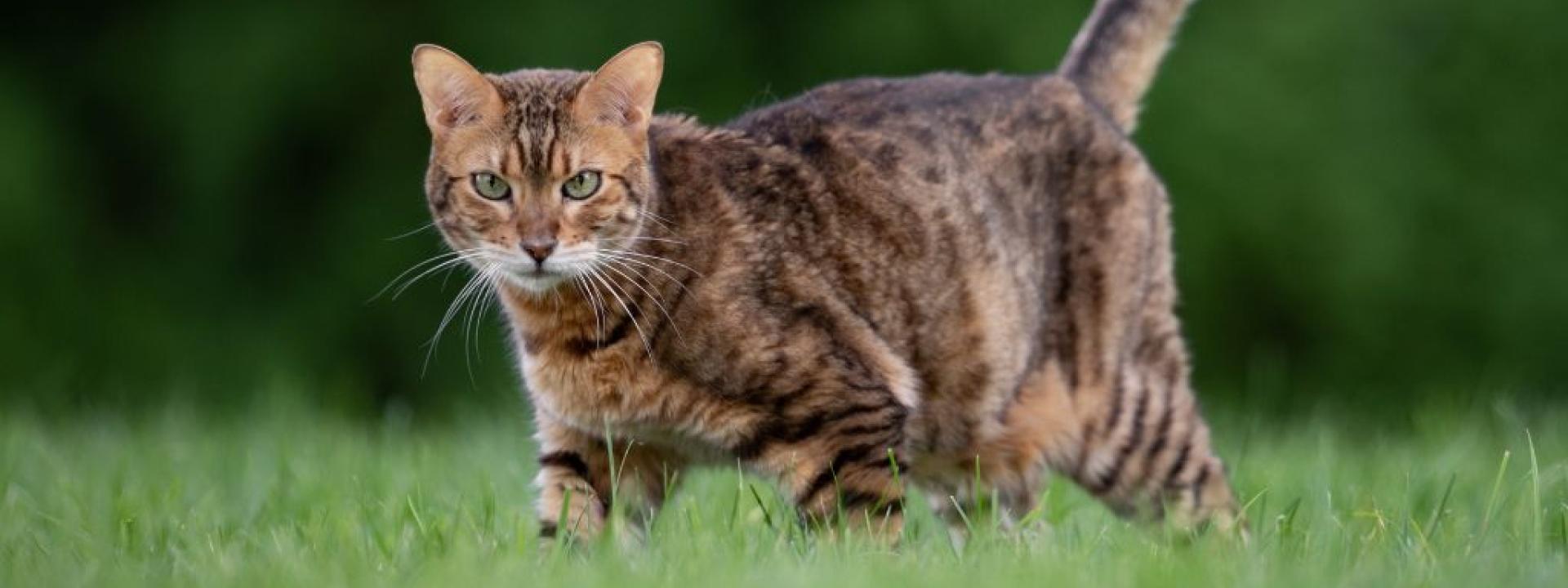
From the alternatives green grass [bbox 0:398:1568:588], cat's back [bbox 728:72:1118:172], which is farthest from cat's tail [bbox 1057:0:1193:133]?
green grass [bbox 0:398:1568:588]

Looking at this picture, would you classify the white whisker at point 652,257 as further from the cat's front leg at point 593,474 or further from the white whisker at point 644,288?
the cat's front leg at point 593,474

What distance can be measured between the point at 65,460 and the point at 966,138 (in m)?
2.64

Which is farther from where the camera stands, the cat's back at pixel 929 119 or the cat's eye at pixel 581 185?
the cat's back at pixel 929 119

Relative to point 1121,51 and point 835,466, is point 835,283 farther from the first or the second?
point 1121,51

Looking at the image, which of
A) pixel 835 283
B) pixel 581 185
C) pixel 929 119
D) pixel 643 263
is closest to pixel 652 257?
pixel 643 263

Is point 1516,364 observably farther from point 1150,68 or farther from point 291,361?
point 291,361

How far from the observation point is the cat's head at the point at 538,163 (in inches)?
160

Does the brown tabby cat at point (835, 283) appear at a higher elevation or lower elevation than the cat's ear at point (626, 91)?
lower

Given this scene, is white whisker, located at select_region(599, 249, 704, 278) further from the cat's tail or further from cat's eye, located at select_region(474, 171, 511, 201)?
the cat's tail

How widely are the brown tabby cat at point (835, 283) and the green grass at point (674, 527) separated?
0.16m

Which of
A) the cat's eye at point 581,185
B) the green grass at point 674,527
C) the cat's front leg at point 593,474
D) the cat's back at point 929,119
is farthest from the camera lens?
the cat's back at point 929,119

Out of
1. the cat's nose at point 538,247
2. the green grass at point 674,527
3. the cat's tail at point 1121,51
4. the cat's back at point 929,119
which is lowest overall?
the green grass at point 674,527

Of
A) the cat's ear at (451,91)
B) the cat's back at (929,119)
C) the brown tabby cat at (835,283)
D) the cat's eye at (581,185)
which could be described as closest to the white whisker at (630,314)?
the brown tabby cat at (835,283)

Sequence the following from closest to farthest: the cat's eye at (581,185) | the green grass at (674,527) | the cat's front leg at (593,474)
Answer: the green grass at (674,527) < the cat's eye at (581,185) < the cat's front leg at (593,474)
